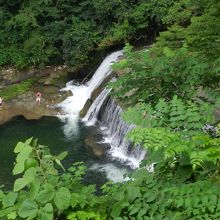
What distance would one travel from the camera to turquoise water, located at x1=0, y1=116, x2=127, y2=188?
11.4 metres

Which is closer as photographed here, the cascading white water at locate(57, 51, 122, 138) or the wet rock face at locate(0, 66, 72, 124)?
the cascading white water at locate(57, 51, 122, 138)

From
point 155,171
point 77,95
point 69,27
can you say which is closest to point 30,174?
point 155,171

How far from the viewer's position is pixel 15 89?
1672cm

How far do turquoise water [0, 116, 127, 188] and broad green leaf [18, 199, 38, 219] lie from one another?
27.0ft

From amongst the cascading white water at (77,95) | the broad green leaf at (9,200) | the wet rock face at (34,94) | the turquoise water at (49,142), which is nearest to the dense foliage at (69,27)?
the wet rock face at (34,94)

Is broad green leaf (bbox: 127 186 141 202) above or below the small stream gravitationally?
above

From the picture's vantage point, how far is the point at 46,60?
58.4ft

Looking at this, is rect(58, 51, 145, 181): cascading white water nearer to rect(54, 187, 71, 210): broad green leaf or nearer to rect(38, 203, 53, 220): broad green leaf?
rect(54, 187, 71, 210): broad green leaf

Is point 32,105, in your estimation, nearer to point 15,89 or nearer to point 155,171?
point 15,89

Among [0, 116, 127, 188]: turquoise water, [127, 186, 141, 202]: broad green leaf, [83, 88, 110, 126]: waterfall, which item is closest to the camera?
[127, 186, 141, 202]: broad green leaf

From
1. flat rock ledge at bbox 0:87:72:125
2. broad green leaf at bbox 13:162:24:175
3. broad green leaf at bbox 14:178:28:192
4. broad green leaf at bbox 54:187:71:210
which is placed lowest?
flat rock ledge at bbox 0:87:72:125

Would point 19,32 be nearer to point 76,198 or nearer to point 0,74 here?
point 0,74

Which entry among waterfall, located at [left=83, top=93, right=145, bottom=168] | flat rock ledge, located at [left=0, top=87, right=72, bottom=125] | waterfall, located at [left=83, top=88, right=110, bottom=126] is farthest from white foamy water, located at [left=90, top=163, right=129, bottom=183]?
flat rock ledge, located at [left=0, top=87, right=72, bottom=125]

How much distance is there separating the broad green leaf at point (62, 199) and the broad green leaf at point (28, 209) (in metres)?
0.13
